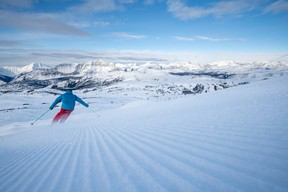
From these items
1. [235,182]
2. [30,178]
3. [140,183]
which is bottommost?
[30,178]

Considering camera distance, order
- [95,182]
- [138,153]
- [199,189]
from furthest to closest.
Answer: [138,153], [95,182], [199,189]

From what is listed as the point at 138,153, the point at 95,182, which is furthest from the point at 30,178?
the point at 138,153

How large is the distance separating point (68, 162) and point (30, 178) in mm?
775

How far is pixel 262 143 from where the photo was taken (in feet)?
11.6

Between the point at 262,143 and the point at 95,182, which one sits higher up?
the point at 262,143

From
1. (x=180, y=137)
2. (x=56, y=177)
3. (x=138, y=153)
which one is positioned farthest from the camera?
(x=180, y=137)

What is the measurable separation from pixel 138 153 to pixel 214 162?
62.8 inches

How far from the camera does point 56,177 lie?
135 inches

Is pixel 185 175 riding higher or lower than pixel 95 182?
higher

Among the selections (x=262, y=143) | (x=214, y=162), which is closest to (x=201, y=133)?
(x=262, y=143)

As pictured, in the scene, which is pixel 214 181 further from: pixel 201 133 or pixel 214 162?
pixel 201 133

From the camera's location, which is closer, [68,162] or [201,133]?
[68,162]

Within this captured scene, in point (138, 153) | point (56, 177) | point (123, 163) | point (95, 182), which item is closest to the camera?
point (95, 182)

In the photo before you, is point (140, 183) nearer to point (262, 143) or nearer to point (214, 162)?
point (214, 162)
